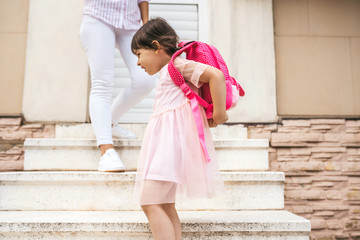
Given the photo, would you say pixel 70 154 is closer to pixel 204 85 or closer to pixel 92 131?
pixel 92 131

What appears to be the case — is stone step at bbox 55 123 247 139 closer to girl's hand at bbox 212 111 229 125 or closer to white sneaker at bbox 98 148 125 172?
white sneaker at bbox 98 148 125 172

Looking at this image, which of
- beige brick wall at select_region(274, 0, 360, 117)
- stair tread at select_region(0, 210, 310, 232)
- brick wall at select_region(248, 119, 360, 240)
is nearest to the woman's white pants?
stair tread at select_region(0, 210, 310, 232)

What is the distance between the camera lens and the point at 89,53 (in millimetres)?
2008

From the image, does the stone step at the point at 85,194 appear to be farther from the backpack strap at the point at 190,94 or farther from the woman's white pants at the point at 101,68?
the backpack strap at the point at 190,94

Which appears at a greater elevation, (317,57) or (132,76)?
(317,57)

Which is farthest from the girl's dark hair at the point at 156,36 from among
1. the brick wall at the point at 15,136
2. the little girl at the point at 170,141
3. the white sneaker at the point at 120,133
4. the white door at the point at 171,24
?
the white door at the point at 171,24

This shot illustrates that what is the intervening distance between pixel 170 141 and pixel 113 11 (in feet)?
3.83

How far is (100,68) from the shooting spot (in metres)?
2.01

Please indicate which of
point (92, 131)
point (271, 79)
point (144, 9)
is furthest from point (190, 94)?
point (271, 79)

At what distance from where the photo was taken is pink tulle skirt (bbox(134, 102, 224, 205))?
123 cm

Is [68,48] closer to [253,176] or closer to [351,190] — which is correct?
[253,176]

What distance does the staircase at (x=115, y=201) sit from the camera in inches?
58.7

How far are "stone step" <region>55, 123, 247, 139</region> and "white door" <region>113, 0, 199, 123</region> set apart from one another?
635 millimetres

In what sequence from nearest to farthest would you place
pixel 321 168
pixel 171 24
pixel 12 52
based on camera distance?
pixel 321 168, pixel 12 52, pixel 171 24
